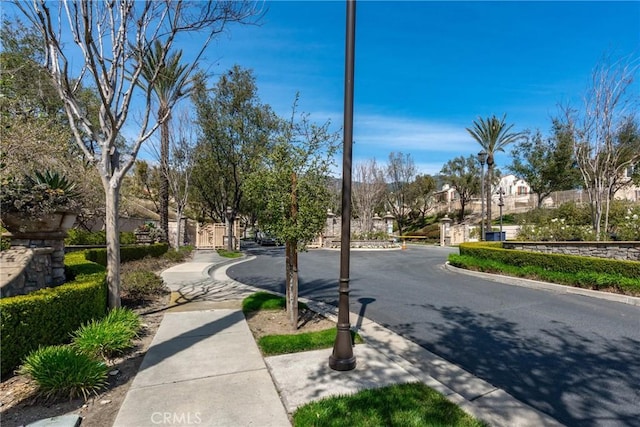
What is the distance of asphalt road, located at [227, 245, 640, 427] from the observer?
12.0ft

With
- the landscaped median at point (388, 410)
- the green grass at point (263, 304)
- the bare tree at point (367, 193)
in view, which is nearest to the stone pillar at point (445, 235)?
the bare tree at point (367, 193)

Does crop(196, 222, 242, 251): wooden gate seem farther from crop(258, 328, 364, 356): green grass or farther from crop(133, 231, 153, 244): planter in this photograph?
crop(258, 328, 364, 356): green grass

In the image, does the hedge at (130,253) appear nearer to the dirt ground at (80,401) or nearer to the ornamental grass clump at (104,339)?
the ornamental grass clump at (104,339)

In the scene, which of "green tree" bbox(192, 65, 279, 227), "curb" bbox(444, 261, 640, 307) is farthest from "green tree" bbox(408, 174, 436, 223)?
"curb" bbox(444, 261, 640, 307)

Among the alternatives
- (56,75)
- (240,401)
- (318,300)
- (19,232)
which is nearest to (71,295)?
(19,232)

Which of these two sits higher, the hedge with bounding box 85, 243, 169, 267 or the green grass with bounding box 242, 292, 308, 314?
the hedge with bounding box 85, 243, 169, 267

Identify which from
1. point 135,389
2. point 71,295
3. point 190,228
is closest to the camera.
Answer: point 135,389

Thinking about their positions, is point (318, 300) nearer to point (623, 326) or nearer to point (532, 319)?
point (532, 319)

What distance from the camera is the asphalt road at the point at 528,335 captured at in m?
3.66

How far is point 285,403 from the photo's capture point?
338 centimetres

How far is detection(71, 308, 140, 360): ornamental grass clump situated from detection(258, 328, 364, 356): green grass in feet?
5.98

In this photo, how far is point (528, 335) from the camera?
5574 mm

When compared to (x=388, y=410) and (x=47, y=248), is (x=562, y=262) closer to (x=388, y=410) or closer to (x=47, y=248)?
(x=388, y=410)

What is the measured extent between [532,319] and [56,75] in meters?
9.82
